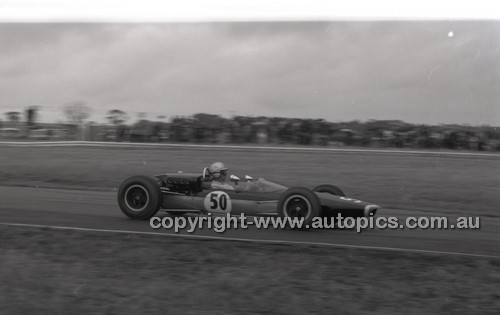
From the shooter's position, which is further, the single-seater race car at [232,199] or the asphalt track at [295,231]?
the single-seater race car at [232,199]

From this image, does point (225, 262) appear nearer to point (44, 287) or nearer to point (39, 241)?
point (44, 287)

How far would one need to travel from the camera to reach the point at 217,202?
718cm

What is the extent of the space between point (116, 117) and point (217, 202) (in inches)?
197

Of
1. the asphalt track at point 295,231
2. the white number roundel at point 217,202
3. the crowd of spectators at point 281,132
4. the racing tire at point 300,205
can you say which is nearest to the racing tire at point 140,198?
the asphalt track at point 295,231

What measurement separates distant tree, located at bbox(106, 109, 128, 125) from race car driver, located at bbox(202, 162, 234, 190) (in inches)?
175

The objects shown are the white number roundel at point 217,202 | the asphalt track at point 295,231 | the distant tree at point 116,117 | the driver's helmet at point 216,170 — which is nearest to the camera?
the asphalt track at point 295,231

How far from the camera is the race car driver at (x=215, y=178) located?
24.0 ft

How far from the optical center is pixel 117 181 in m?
11.7

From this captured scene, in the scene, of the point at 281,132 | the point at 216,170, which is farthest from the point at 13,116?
the point at 216,170

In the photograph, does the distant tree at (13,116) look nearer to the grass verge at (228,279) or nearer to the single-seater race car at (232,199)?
the single-seater race car at (232,199)

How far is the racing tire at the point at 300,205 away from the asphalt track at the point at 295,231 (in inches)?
6.8

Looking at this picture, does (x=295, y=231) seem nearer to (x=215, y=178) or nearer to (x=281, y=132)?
(x=215, y=178)

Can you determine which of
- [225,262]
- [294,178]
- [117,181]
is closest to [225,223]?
[225,262]

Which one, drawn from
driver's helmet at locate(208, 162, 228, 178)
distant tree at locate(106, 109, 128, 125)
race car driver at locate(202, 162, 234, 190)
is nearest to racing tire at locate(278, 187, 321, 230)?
race car driver at locate(202, 162, 234, 190)
